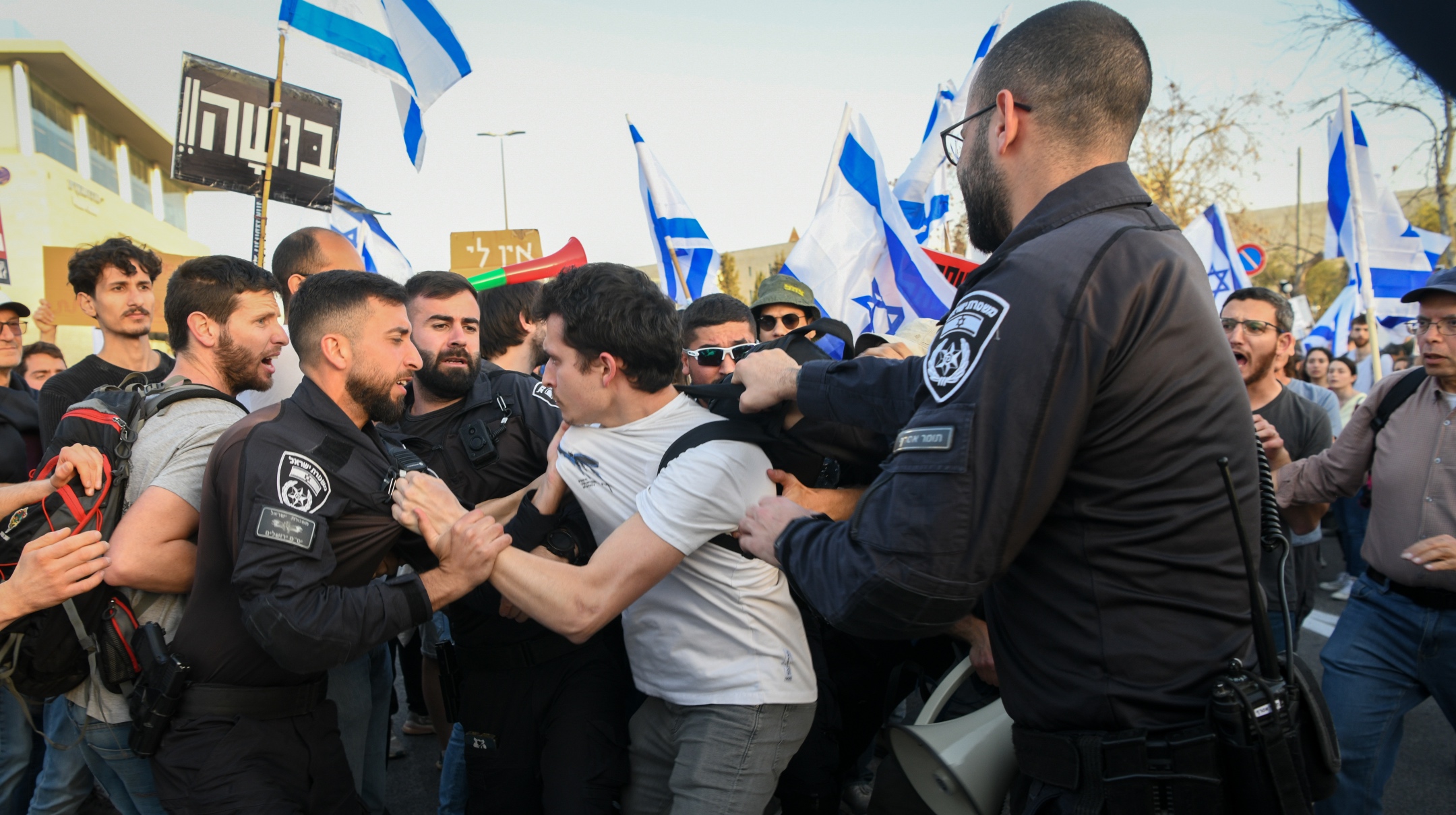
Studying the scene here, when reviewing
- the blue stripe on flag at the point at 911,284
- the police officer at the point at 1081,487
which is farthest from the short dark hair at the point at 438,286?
the blue stripe on flag at the point at 911,284

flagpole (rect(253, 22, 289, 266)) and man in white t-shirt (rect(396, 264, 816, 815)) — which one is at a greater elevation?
flagpole (rect(253, 22, 289, 266))

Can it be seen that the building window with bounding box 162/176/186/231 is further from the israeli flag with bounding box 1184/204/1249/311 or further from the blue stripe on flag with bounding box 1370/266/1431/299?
the blue stripe on flag with bounding box 1370/266/1431/299

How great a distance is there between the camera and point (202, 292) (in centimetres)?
313

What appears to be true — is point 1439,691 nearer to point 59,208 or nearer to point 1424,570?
point 1424,570

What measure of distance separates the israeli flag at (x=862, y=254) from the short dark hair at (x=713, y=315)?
60.9 inches

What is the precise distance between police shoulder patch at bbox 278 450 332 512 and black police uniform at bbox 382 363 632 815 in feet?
2.05

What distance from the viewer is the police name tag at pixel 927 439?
4.63ft

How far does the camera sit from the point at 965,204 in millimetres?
1837

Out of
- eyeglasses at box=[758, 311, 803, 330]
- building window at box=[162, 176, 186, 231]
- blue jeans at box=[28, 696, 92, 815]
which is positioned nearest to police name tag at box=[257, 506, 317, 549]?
blue jeans at box=[28, 696, 92, 815]

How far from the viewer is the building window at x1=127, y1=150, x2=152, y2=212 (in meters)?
33.2

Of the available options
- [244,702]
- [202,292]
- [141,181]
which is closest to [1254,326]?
[244,702]

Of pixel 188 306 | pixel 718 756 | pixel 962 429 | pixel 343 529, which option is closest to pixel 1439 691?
pixel 718 756

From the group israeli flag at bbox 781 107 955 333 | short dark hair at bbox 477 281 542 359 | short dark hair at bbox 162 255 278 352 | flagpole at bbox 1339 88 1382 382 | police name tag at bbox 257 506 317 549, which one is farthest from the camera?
flagpole at bbox 1339 88 1382 382

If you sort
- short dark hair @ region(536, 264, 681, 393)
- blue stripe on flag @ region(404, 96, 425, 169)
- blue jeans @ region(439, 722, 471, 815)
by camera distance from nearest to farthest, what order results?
1. short dark hair @ region(536, 264, 681, 393)
2. blue jeans @ region(439, 722, 471, 815)
3. blue stripe on flag @ region(404, 96, 425, 169)
